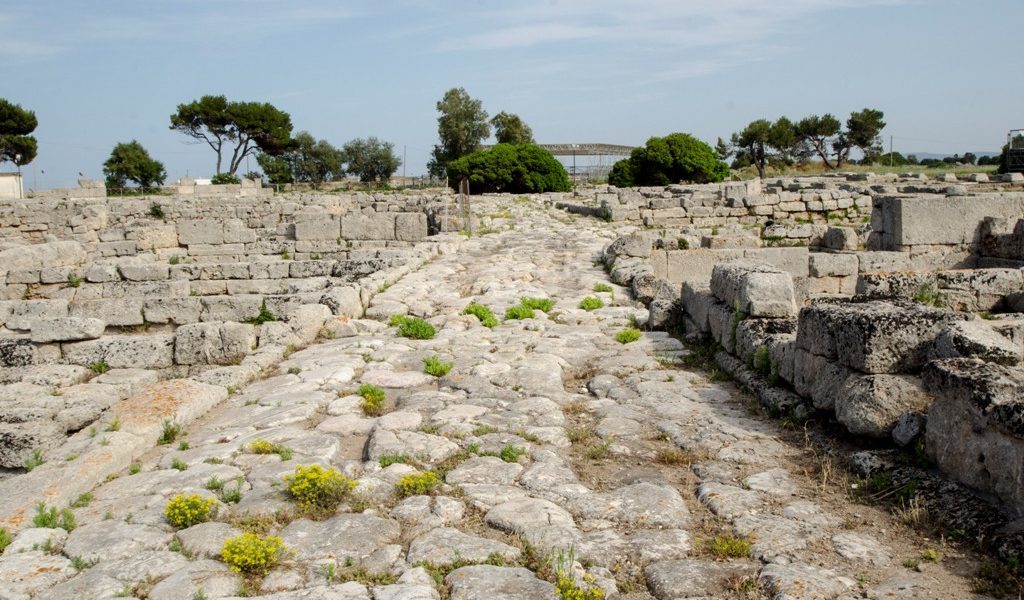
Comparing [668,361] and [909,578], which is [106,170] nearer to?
[668,361]

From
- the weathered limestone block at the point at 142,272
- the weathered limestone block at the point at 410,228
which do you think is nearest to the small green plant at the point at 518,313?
the weathered limestone block at the point at 142,272

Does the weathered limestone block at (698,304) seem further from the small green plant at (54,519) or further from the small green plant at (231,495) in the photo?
the small green plant at (54,519)

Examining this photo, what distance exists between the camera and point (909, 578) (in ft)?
10.8

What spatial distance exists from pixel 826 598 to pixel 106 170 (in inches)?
2174

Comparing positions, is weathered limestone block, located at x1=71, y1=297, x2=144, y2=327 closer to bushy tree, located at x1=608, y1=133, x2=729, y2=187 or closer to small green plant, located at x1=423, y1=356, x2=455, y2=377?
small green plant, located at x1=423, y1=356, x2=455, y2=377

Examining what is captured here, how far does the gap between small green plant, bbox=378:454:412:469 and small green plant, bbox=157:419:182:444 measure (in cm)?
174

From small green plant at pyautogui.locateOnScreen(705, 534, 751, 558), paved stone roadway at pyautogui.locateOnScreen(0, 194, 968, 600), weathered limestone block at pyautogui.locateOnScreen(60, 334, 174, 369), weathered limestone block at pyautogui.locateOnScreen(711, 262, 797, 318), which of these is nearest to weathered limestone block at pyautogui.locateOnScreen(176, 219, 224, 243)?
weathered limestone block at pyautogui.locateOnScreen(60, 334, 174, 369)

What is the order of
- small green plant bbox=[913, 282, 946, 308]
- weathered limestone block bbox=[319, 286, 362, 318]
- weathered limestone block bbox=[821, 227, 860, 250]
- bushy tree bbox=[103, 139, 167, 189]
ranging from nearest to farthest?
small green plant bbox=[913, 282, 946, 308]
weathered limestone block bbox=[319, 286, 362, 318]
weathered limestone block bbox=[821, 227, 860, 250]
bushy tree bbox=[103, 139, 167, 189]

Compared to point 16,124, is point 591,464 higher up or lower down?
lower down

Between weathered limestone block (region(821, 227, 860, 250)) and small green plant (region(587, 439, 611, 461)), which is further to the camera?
weathered limestone block (region(821, 227, 860, 250))

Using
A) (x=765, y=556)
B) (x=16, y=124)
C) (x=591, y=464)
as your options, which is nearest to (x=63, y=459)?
(x=591, y=464)

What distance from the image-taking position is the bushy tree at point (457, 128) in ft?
169

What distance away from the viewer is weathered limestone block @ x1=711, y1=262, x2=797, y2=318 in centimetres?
695

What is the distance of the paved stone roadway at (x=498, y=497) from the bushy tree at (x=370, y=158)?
169ft
